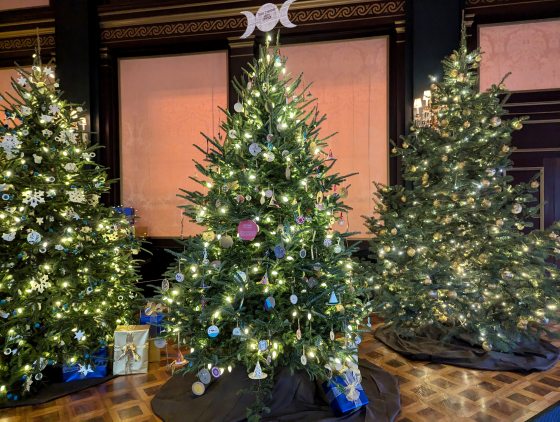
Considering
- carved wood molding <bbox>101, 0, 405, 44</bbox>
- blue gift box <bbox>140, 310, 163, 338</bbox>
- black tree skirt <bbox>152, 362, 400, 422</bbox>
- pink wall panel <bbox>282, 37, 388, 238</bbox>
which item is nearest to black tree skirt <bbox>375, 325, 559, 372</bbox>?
black tree skirt <bbox>152, 362, 400, 422</bbox>

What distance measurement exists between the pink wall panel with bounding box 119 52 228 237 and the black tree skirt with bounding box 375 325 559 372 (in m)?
3.64

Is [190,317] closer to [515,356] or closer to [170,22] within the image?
[515,356]

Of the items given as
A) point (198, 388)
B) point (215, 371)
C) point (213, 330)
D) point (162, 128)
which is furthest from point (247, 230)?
point (162, 128)

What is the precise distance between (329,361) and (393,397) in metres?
0.64

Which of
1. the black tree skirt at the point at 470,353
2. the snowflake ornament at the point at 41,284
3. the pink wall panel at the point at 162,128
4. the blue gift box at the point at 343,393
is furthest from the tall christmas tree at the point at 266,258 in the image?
the pink wall panel at the point at 162,128

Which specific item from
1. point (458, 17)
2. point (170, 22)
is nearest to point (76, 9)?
point (170, 22)

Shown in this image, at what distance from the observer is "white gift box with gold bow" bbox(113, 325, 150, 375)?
129 inches

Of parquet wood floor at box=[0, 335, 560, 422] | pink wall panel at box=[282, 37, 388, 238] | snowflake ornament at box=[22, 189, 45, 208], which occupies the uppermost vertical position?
pink wall panel at box=[282, 37, 388, 238]

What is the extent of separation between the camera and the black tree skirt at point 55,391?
2.80 m

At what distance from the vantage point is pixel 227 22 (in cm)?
584

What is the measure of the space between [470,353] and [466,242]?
98 cm

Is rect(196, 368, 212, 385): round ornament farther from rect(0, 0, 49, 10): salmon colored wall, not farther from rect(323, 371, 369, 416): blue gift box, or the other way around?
rect(0, 0, 49, 10): salmon colored wall

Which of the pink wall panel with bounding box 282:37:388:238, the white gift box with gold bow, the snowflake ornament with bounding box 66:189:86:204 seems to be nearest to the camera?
the snowflake ornament with bounding box 66:189:86:204

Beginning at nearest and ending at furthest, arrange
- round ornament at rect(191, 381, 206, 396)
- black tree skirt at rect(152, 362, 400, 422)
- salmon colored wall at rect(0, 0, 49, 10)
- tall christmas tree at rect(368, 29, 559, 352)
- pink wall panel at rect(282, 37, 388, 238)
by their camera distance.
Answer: black tree skirt at rect(152, 362, 400, 422)
round ornament at rect(191, 381, 206, 396)
tall christmas tree at rect(368, 29, 559, 352)
pink wall panel at rect(282, 37, 388, 238)
salmon colored wall at rect(0, 0, 49, 10)
